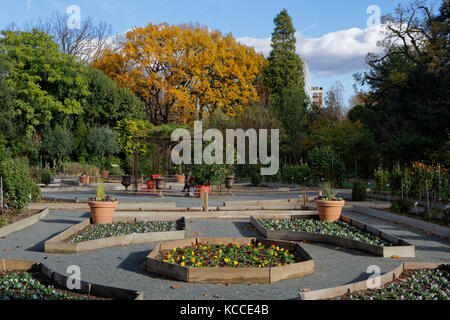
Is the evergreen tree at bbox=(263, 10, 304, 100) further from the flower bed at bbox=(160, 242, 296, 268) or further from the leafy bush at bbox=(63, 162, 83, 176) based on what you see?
the flower bed at bbox=(160, 242, 296, 268)

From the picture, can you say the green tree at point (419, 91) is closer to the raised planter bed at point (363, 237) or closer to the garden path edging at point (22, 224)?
the raised planter bed at point (363, 237)

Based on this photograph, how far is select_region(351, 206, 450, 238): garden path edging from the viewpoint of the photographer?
8227 millimetres

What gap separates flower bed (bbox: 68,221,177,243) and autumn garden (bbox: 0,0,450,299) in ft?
0.36

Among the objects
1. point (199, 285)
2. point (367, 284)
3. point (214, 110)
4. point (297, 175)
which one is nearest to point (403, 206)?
point (367, 284)

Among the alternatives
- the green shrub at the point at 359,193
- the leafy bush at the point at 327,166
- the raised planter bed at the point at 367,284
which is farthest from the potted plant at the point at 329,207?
the leafy bush at the point at 327,166

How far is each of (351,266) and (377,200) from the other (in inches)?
350

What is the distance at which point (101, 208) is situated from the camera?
8.91 meters

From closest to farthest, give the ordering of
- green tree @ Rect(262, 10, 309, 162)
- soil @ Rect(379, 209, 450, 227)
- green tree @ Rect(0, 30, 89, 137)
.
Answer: soil @ Rect(379, 209, 450, 227), green tree @ Rect(0, 30, 89, 137), green tree @ Rect(262, 10, 309, 162)

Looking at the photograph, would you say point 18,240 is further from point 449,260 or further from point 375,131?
point 375,131

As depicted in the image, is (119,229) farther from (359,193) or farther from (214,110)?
(214,110)

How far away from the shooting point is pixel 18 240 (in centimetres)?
780

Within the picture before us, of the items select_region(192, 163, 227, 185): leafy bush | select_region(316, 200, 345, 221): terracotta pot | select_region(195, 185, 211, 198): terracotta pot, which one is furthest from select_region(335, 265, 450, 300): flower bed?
select_region(195, 185, 211, 198): terracotta pot

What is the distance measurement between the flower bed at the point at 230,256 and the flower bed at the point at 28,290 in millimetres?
1445

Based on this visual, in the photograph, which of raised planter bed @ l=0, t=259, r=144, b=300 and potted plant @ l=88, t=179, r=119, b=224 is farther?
potted plant @ l=88, t=179, r=119, b=224
